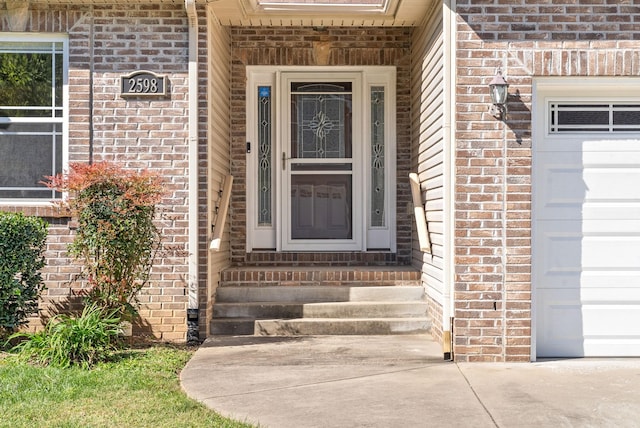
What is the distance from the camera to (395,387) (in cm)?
490

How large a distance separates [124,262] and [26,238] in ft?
2.96

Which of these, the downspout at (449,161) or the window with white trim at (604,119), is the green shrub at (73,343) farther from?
the window with white trim at (604,119)

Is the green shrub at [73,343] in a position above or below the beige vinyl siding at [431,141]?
below

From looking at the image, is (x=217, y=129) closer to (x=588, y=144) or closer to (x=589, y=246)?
(x=588, y=144)

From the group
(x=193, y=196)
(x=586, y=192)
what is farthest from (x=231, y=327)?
(x=586, y=192)

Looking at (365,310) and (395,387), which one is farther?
(365,310)

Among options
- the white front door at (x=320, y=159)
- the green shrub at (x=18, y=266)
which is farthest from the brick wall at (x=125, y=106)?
the white front door at (x=320, y=159)

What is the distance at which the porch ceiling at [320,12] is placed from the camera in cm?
688

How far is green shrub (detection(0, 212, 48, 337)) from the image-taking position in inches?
237

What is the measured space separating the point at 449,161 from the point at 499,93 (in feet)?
2.27

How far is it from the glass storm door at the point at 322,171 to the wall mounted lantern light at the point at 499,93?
8.31ft

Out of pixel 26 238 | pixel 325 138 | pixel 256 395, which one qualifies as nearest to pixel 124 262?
pixel 26 238

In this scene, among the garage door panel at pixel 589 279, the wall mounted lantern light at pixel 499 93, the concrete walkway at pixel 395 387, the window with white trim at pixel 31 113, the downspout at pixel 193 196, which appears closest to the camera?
the concrete walkway at pixel 395 387

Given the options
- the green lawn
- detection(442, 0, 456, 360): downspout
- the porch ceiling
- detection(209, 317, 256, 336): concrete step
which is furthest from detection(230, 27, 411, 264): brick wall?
the green lawn
